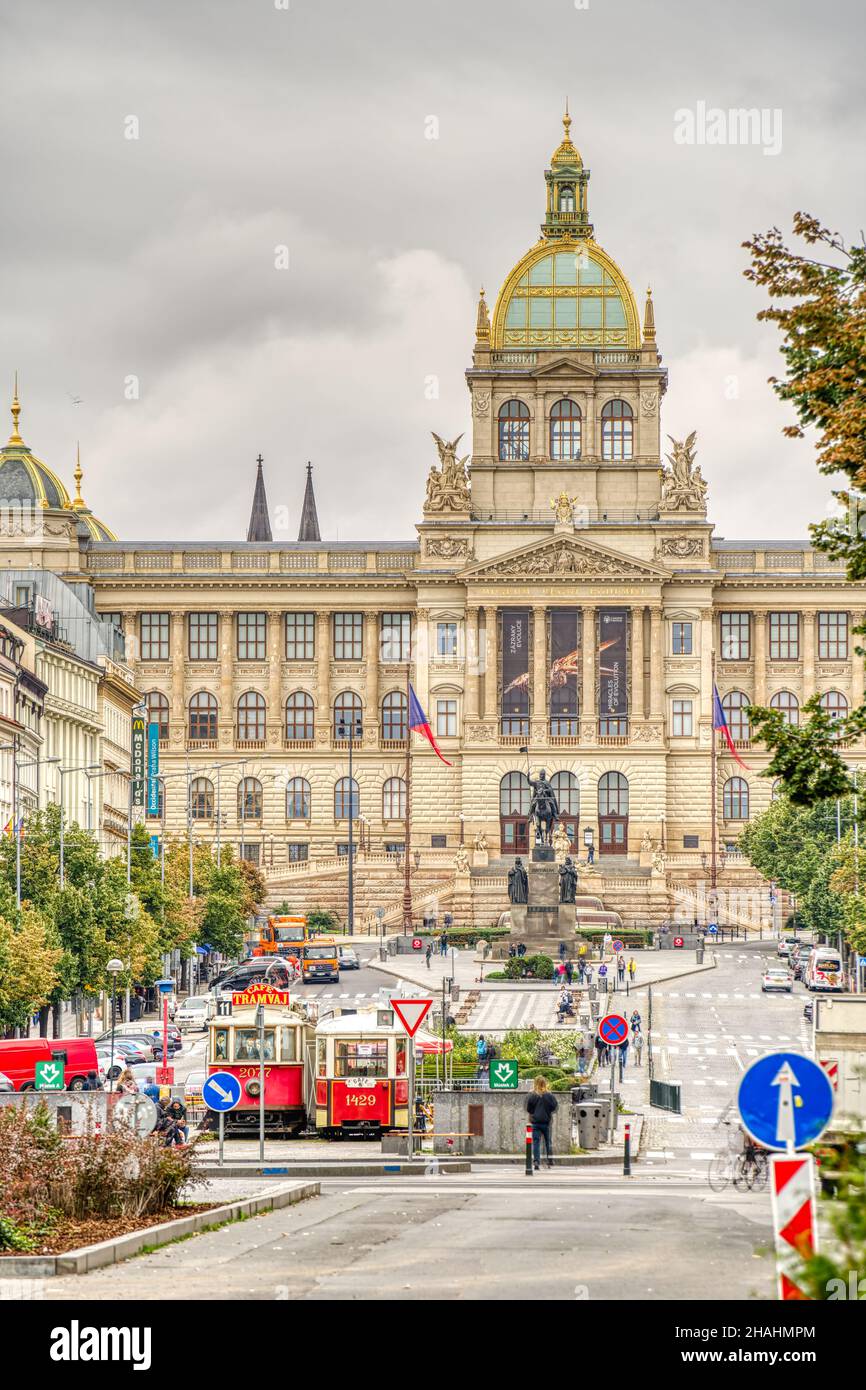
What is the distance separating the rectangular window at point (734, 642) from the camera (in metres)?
178

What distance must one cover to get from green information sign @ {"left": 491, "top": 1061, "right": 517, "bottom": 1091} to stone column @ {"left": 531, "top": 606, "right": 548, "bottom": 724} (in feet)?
389

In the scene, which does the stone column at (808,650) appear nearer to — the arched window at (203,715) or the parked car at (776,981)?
the arched window at (203,715)

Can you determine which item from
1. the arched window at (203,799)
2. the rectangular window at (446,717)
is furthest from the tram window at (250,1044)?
the arched window at (203,799)

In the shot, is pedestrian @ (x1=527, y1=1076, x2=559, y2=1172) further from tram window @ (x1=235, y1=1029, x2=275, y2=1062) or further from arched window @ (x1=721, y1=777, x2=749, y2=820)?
arched window @ (x1=721, y1=777, x2=749, y2=820)

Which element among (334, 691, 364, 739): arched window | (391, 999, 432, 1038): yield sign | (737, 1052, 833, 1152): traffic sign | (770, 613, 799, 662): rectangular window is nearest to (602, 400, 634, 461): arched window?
(770, 613, 799, 662): rectangular window

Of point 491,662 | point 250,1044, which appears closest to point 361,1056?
point 250,1044

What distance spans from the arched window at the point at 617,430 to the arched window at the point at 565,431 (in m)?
1.97

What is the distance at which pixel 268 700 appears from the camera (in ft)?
593

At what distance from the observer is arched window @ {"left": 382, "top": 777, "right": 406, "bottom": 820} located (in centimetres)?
17862
